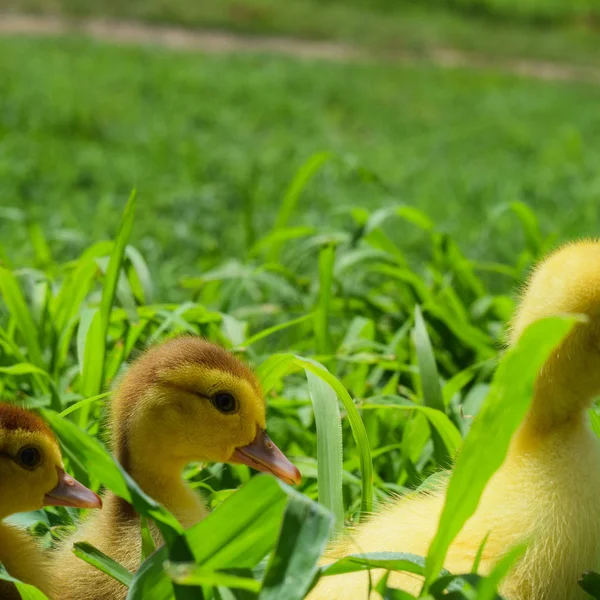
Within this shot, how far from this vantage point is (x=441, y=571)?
180 cm

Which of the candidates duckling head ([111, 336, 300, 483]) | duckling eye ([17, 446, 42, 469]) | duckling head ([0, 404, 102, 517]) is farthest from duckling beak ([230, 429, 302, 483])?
duckling eye ([17, 446, 42, 469])

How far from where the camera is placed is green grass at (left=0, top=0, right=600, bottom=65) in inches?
555

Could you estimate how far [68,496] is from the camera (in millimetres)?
1975

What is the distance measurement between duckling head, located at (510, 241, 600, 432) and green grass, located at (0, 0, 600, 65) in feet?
38.7

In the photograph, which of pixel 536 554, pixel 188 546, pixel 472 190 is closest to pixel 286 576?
pixel 188 546

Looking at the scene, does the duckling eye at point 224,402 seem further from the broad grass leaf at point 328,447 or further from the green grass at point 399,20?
the green grass at point 399,20

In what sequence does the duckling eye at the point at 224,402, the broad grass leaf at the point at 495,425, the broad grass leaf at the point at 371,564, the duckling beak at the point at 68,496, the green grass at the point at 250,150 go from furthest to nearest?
1. the green grass at the point at 250,150
2. the duckling eye at the point at 224,402
3. the duckling beak at the point at 68,496
4. the broad grass leaf at the point at 371,564
5. the broad grass leaf at the point at 495,425

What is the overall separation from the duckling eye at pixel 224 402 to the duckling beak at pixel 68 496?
28 cm

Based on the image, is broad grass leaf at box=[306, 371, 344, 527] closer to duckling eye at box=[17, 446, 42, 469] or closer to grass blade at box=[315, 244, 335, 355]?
duckling eye at box=[17, 446, 42, 469]

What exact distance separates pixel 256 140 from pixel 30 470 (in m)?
6.25

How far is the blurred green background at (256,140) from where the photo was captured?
5.44 meters

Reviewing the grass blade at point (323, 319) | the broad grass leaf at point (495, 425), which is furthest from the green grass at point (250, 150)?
the broad grass leaf at point (495, 425)

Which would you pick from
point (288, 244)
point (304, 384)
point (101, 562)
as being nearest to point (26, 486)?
point (101, 562)

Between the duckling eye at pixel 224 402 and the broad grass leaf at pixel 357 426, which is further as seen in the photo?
the broad grass leaf at pixel 357 426
